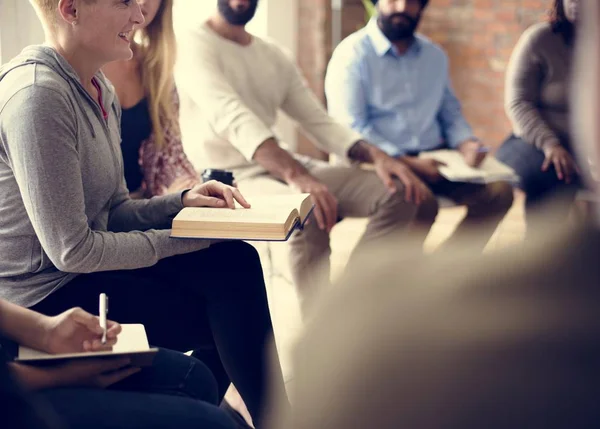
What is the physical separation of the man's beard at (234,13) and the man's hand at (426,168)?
2.54 feet

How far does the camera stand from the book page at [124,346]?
1048 millimetres

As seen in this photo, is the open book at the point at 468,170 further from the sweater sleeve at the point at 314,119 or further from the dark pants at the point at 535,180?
the sweater sleeve at the point at 314,119

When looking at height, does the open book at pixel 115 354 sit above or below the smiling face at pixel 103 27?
below

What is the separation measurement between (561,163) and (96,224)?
212 cm

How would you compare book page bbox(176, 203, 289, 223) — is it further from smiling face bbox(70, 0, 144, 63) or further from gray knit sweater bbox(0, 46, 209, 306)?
smiling face bbox(70, 0, 144, 63)

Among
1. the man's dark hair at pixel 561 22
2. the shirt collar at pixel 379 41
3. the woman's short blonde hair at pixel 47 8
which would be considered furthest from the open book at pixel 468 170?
the woman's short blonde hair at pixel 47 8

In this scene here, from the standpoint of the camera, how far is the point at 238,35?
2.86m

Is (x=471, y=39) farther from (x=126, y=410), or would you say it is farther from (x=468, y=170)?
(x=126, y=410)

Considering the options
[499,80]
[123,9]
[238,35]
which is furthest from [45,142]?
[499,80]

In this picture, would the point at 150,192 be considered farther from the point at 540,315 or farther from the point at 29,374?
the point at 540,315

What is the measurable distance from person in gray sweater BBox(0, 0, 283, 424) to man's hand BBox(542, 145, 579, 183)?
72.8 inches

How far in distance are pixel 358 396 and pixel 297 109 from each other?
2.63 m

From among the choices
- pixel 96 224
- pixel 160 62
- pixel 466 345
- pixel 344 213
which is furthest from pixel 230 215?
pixel 344 213

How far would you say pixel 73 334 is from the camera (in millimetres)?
1142
